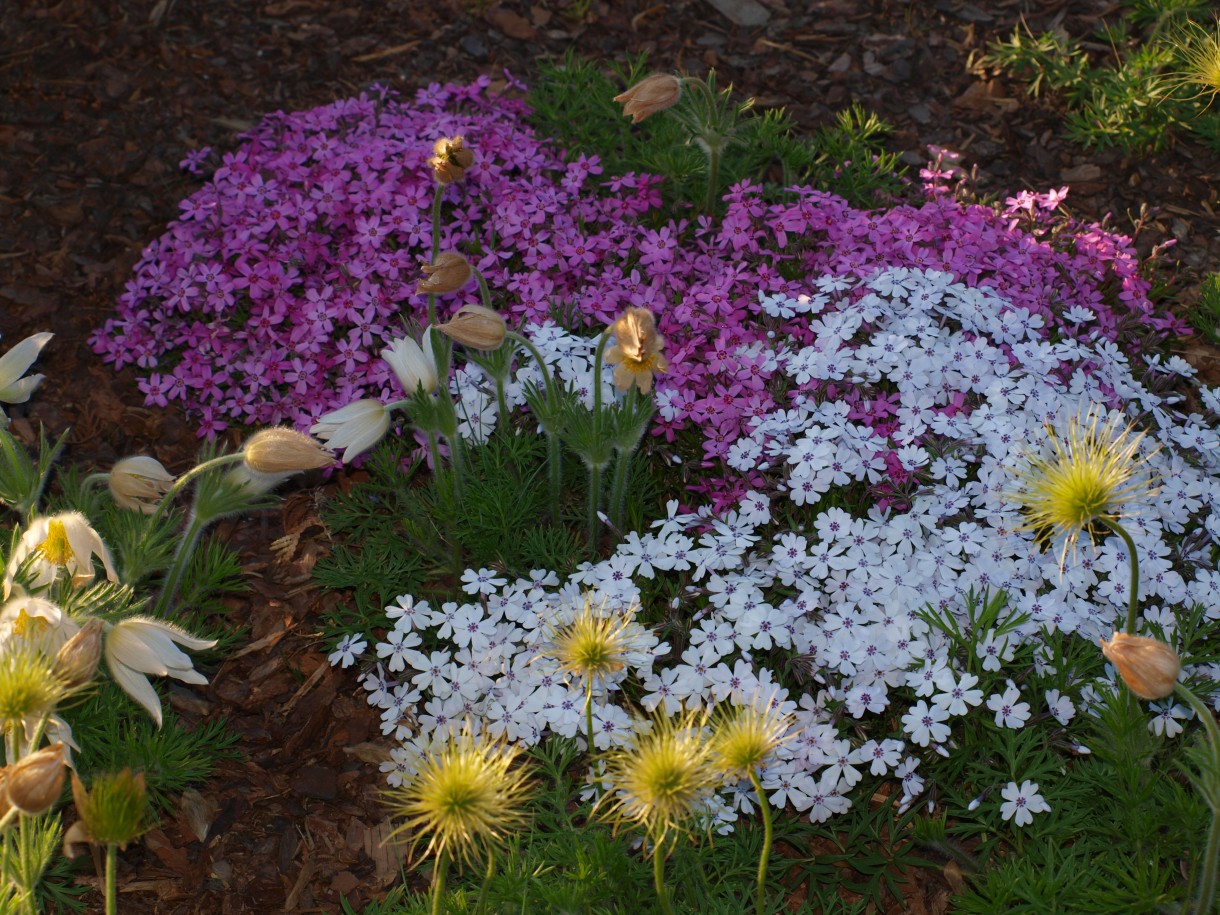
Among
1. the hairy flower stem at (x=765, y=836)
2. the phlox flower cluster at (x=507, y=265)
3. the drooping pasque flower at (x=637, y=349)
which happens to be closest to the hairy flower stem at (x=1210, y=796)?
the hairy flower stem at (x=765, y=836)

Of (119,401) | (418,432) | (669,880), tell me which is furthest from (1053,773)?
(119,401)

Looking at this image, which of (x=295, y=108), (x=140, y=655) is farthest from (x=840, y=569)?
(x=295, y=108)

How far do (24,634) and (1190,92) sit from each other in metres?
4.82

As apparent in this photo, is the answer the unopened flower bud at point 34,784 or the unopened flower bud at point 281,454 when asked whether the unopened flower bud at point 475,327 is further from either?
the unopened flower bud at point 34,784

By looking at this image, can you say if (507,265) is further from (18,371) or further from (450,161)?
(18,371)

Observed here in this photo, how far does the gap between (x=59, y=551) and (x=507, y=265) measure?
6.76 feet

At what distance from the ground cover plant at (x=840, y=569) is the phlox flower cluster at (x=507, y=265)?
0.04 meters

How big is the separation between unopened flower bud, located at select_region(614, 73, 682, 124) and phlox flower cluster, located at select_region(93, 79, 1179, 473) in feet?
1.83

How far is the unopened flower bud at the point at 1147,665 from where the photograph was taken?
1964 mm

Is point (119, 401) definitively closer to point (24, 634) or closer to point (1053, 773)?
point (24, 634)

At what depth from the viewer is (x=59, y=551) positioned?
2.43 metres

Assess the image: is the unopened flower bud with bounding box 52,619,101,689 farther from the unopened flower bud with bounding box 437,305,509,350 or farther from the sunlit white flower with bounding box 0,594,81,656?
the unopened flower bud with bounding box 437,305,509,350

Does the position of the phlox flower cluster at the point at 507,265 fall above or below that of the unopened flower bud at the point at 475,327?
below

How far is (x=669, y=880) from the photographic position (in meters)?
2.56
